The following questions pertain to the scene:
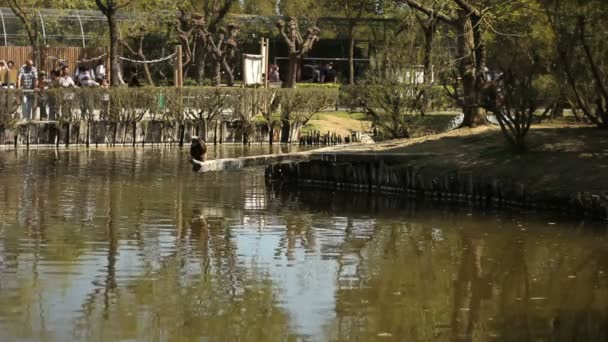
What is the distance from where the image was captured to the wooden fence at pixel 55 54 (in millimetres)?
47531

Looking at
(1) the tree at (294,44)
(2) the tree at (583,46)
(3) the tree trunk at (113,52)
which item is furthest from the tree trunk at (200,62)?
(2) the tree at (583,46)

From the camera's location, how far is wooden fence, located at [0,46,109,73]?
156 ft

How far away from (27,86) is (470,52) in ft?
49.5

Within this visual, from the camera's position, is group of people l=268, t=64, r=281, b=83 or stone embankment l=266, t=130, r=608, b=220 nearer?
stone embankment l=266, t=130, r=608, b=220

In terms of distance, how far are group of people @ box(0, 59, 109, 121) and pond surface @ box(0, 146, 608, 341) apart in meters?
11.0

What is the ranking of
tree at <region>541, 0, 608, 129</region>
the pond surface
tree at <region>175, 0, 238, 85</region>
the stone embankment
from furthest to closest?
tree at <region>175, 0, 238, 85</region> → tree at <region>541, 0, 608, 129</region> → the stone embankment → the pond surface

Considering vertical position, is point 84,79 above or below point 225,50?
below

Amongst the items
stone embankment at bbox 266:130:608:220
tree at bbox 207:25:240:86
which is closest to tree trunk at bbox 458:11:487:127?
stone embankment at bbox 266:130:608:220

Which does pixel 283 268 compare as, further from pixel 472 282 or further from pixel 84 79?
pixel 84 79

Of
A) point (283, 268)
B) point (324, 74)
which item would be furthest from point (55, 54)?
point (283, 268)

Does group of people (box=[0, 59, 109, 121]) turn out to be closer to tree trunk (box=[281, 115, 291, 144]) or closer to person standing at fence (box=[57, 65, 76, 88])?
person standing at fence (box=[57, 65, 76, 88])

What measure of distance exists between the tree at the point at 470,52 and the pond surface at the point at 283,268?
4.29 meters

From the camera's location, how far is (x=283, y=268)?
15.7 meters

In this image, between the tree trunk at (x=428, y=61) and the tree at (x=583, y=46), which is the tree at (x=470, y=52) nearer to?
the tree trunk at (x=428, y=61)
